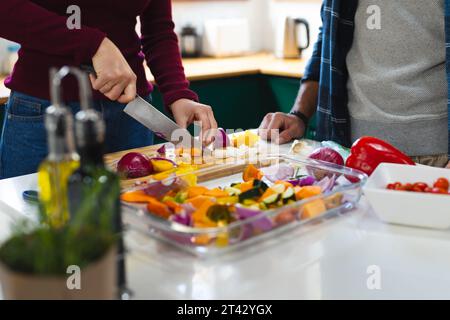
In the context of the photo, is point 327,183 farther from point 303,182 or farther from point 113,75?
point 113,75

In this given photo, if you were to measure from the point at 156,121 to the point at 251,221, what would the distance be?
1.85 ft

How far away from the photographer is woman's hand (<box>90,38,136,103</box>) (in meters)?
1.37

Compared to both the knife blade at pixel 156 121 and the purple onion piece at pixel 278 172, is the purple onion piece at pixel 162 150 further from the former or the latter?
the purple onion piece at pixel 278 172

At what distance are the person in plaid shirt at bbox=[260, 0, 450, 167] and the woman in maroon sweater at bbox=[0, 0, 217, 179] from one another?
0.32 m

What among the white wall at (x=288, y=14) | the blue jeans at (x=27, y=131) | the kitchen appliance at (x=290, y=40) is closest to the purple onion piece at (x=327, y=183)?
the blue jeans at (x=27, y=131)

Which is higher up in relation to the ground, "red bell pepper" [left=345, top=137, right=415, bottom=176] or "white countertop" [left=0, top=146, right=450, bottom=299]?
"red bell pepper" [left=345, top=137, right=415, bottom=176]

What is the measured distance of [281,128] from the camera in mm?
1735

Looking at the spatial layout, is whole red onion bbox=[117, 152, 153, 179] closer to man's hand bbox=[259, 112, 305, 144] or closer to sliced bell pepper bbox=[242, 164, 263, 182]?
sliced bell pepper bbox=[242, 164, 263, 182]

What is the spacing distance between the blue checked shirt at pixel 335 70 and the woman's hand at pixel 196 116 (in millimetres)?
353

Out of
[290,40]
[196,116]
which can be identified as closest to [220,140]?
[196,116]

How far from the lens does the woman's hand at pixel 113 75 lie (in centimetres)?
137

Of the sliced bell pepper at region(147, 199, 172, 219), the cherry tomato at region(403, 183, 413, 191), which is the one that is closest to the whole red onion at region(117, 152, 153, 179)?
the sliced bell pepper at region(147, 199, 172, 219)

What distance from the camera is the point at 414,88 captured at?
1.60 m
